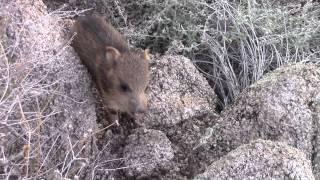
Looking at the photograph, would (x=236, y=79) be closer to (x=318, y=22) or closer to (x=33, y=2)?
(x=318, y=22)

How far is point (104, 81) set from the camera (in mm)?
5367

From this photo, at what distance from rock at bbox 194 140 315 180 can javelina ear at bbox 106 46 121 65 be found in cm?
181

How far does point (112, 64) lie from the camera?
5348mm

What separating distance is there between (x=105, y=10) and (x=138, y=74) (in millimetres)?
1258

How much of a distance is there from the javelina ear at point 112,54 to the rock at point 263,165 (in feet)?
5.95

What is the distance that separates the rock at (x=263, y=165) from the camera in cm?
367

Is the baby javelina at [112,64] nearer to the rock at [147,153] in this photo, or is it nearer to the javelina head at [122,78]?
the javelina head at [122,78]

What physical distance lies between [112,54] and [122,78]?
229 mm

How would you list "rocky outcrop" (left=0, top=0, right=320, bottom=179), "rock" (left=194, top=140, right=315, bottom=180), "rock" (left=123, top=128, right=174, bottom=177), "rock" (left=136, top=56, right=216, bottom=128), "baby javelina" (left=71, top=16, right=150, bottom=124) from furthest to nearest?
"baby javelina" (left=71, top=16, right=150, bottom=124) → "rock" (left=136, top=56, right=216, bottom=128) → "rock" (left=123, top=128, right=174, bottom=177) → "rocky outcrop" (left=0, top=0, right=320, bottom=179) → "rock" (left=194, top=140, right=315, bottom=180)

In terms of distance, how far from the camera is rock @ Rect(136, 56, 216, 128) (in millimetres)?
4977

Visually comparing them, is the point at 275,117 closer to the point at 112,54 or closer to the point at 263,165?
the point at 263,165

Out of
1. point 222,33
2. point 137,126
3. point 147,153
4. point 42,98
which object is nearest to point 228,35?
point 222,33

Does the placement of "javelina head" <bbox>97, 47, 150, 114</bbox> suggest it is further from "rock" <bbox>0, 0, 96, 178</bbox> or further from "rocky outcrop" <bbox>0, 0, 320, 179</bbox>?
"rock" <bbox>0, 0, 96, 178</bbox>

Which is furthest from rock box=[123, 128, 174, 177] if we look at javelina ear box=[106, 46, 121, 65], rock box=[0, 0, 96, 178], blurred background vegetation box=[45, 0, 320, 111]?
blurred background vegetation box=[45, 0, 320, 111]
